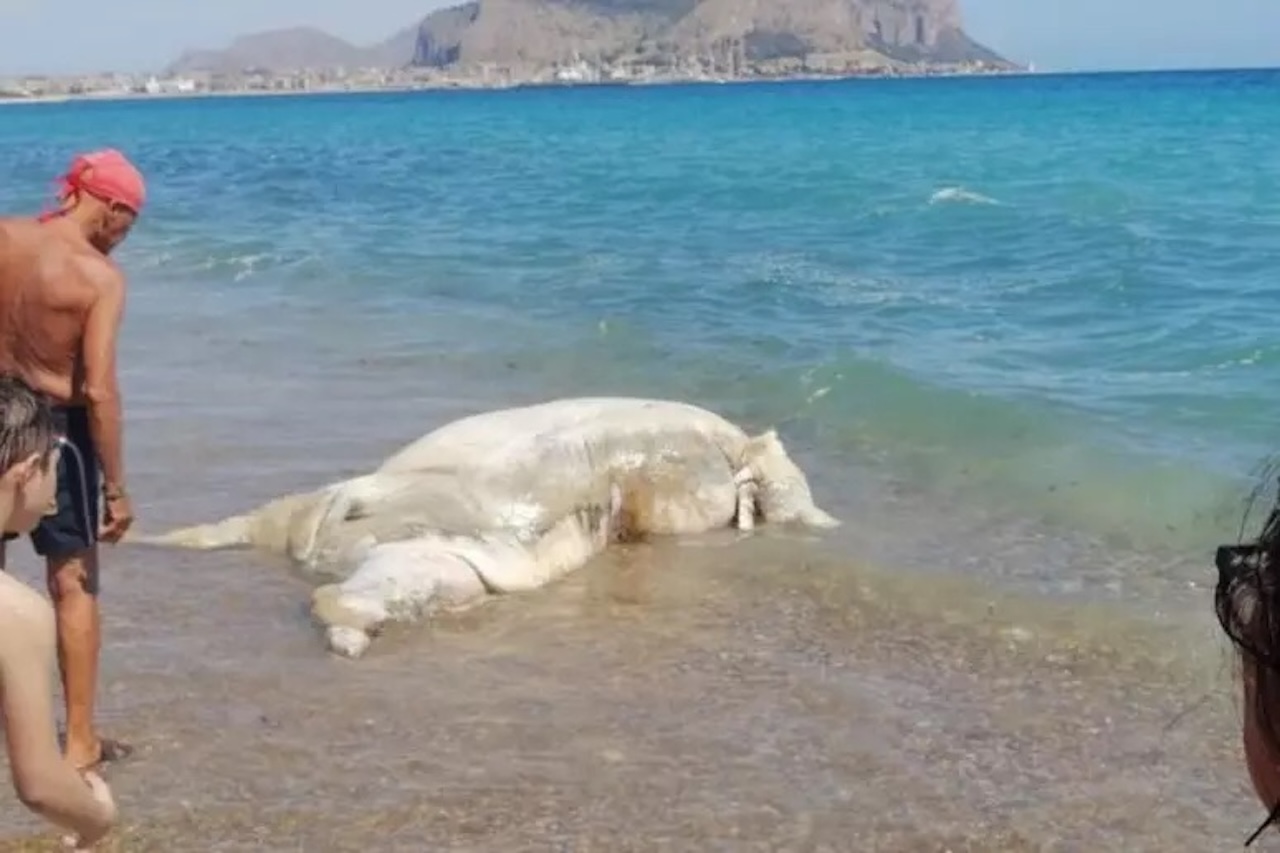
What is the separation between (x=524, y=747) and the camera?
214 inches

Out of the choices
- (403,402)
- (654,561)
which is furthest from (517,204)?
(654,561)

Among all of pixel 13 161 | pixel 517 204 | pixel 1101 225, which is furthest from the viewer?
pixel 13 161

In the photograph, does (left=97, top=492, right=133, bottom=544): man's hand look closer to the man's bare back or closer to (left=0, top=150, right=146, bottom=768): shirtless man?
(left=0, top=150, right=146, bottom=768): shirtless man

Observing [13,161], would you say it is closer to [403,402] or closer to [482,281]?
[482,281]

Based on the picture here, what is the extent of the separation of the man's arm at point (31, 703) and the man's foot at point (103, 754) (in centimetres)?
184

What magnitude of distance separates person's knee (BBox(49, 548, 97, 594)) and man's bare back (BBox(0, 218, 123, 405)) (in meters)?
0.46

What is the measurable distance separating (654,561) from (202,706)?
2472mm

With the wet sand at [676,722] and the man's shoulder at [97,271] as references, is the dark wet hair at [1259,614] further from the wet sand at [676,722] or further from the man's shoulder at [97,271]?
the man's shoulder at [97,271]

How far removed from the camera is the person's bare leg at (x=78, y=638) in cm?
519

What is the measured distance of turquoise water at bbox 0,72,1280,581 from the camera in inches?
397

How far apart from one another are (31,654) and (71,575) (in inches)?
82.9

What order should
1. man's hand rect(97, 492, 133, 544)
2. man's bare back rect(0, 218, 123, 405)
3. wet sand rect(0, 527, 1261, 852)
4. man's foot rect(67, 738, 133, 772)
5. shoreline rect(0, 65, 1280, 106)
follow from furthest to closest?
shoreline rect(0, 65, 1280, 106) → man's hand rect(97, 492, 133, 544) → man's foot rect(67, 738, 133, 772) → man's bare back rect(0, 218, 123, 405) → wet sand rect(0, 527, 1261, 852)

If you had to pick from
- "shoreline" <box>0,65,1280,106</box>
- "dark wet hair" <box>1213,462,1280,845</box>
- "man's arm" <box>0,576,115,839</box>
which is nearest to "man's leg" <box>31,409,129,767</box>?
"man's arm" <box>0,576,115,839</box>

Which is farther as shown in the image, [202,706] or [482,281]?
[482,281]
